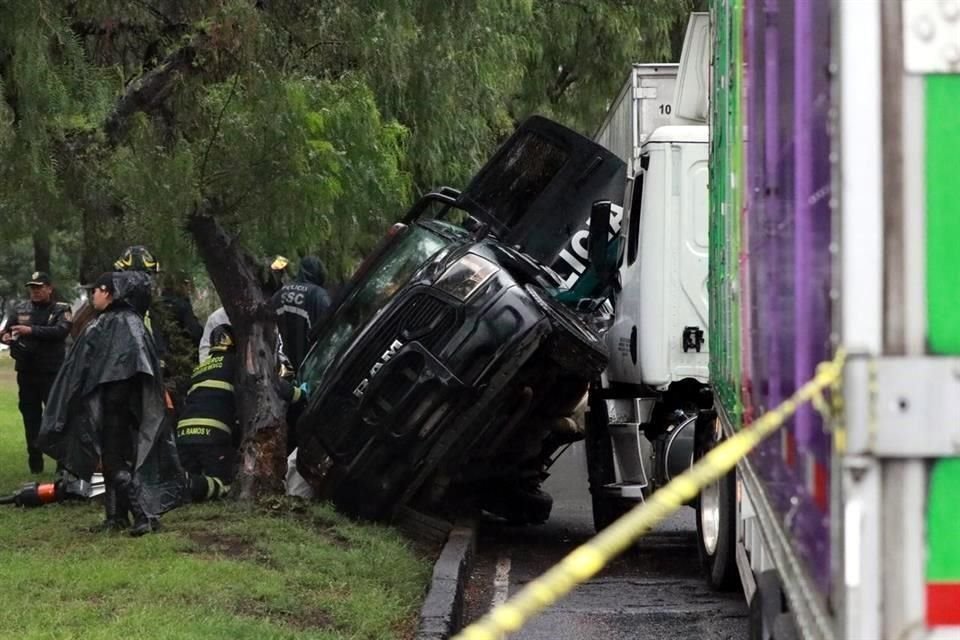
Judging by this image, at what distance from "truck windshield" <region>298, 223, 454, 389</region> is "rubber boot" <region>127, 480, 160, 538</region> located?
1824mm

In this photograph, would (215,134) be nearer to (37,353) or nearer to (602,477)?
(602,477)

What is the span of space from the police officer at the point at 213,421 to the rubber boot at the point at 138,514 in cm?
170

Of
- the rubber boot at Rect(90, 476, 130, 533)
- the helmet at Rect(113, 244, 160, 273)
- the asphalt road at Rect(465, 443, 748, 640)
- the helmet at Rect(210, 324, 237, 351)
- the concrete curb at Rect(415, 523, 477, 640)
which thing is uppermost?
the helmet at Rect(113, 244, 160, 273)

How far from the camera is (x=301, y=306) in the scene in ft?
46.3

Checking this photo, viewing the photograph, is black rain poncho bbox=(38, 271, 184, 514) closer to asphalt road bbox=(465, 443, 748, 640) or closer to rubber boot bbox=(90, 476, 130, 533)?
rubber boot bbox=(90, 476, 130, 533)

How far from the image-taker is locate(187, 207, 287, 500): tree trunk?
11.0 metres

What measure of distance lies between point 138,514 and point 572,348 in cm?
275

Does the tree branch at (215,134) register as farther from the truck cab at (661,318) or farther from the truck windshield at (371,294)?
the truck cab at (661,318)

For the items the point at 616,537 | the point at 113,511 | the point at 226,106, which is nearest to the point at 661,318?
the point at 226,106

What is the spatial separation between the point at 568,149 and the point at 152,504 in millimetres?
5360

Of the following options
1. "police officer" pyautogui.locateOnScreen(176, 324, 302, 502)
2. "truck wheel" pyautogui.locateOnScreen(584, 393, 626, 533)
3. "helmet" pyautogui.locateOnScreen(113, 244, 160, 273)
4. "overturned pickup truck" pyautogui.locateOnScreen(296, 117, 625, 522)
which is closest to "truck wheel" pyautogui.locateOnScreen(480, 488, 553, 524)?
"overturned pickup truck" pyautogui.locateOnScreen(296, 117, 625, 522)

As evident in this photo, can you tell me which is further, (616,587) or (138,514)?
(616,587)

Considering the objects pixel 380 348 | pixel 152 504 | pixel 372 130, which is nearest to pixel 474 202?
pixel 372 130

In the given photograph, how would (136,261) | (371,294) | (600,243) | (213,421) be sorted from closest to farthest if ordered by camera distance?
(136,261), (371,294), (213,421), (600,243)
